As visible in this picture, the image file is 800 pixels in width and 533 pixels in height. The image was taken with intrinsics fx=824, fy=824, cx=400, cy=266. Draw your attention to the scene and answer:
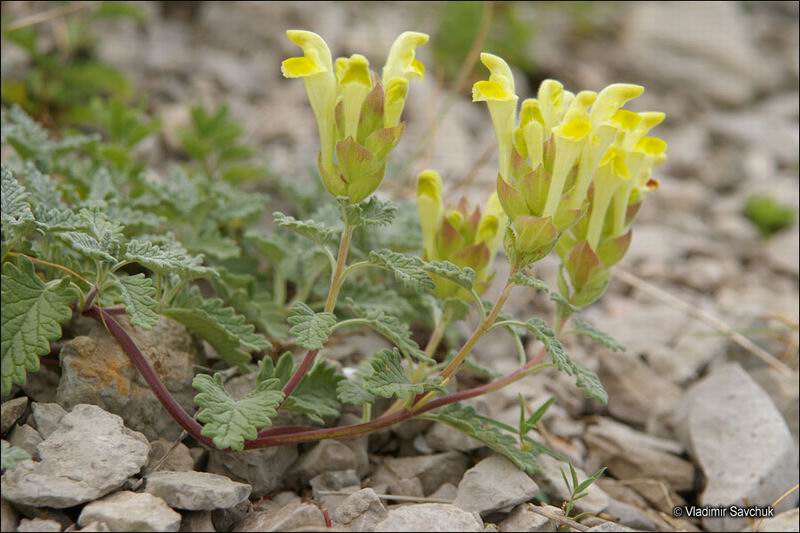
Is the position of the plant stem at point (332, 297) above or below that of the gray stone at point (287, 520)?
above

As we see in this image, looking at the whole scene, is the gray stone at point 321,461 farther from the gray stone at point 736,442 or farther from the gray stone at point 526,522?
the gray stone at point 736,442

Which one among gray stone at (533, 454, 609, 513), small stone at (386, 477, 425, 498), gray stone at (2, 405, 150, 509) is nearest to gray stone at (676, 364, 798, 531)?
gray stone at (533, 454, 609, 513)

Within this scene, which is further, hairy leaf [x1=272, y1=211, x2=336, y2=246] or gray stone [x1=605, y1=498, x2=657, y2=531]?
gray stone [x1=605, y1=498, x2=657, y2=531]

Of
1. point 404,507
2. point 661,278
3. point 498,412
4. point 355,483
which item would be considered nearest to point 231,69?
point 661,278

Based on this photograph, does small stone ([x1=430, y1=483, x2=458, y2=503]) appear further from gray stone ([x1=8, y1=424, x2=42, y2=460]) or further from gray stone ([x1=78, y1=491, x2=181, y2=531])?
gray stone ([x1=8, y1=424, x2=42, y2=460])

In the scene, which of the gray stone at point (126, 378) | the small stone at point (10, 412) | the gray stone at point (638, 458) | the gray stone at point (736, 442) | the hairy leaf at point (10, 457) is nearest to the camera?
the hairy leaf at point (10, 457)

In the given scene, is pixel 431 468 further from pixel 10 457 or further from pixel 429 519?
pixel 10 457

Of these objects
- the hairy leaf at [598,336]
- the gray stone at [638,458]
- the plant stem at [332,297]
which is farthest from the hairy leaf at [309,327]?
the gray stone at [638,458]
